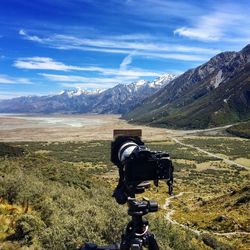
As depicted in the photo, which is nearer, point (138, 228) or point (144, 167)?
point (144, 167)

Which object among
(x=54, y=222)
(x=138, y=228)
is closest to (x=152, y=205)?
(x=138, y=228)

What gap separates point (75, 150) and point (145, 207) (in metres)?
110

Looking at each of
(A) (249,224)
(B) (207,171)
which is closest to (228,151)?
(B) (207,171)

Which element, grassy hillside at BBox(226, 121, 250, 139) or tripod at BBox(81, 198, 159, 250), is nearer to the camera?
tripod at BBox(81, 198, 159, 250)

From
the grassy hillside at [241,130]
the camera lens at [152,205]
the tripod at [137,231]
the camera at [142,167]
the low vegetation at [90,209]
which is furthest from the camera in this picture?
the grassy hillside at [241,130]

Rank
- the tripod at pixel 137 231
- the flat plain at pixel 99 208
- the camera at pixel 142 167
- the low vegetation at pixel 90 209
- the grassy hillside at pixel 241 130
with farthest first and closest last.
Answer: the grassy hillside at pixel 241 130
the flat plain at pixel 99 208
the low vegetation at pixel 90 209
the tripod at pixel 137 231
the camera at pixel 142 167

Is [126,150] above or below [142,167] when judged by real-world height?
above

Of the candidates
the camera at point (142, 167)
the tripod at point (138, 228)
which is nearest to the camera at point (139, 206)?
the tripod at point (138, 228)

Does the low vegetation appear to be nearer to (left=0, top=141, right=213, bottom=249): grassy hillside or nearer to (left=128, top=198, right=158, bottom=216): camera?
(left=0, top=141, right=213, bottom=249): grassy hillside

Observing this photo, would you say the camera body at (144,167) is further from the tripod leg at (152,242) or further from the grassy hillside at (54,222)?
the grassy hillside at (54,222)

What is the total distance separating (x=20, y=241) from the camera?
12984 mm

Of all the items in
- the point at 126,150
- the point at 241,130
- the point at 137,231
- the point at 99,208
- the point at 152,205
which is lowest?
the point at 241,130

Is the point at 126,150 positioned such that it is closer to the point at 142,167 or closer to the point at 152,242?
the point at 142,167

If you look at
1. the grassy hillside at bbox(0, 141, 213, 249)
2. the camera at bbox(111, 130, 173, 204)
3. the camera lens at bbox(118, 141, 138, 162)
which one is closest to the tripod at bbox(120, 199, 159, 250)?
the camera at bbox(111, 130, 173, 204)
